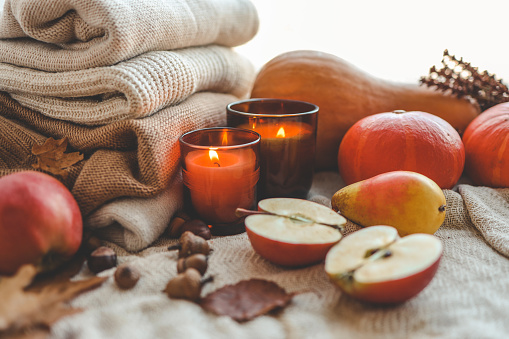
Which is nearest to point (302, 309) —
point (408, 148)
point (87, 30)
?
point (408, 148)

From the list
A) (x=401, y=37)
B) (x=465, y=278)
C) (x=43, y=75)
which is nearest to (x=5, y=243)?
(x=43, y=75)

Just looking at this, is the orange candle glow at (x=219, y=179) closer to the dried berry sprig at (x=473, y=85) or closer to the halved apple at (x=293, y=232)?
the halved apple at (x=293, y=232)

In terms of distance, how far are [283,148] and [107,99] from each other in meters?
0.33

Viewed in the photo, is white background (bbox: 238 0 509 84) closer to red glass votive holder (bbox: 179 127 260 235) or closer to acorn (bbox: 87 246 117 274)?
red glass votive holder (bbox: 179 127 260 235)

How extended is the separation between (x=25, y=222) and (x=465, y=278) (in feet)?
1.97

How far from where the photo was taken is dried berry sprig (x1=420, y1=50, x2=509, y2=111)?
1006 mm

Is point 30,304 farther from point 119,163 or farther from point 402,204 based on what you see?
point 402,204

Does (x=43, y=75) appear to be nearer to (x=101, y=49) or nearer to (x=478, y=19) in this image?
(x=101, y=49)

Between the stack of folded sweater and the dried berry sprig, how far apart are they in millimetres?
592

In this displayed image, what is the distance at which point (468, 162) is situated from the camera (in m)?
0.95

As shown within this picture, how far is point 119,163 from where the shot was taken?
696 millimetres

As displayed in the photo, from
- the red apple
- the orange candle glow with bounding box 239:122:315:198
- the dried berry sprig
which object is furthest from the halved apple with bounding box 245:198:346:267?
the dried berry sprig

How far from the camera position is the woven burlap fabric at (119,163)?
671 mm

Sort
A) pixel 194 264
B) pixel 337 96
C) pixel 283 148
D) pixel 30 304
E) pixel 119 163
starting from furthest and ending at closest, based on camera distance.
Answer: pixel 337 96, pixel 283 148, pixel 119 163, pixel 194 264, pixel 30 304
